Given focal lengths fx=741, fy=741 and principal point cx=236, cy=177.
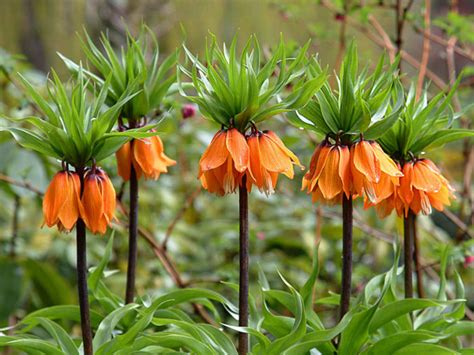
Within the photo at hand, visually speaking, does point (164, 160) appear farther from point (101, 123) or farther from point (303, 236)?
point (303, 236)

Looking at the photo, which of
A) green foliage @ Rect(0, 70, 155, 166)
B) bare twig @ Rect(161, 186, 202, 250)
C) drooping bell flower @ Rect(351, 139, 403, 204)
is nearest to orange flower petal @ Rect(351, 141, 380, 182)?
drooping bell flower @ Rect(351, 139, 403, 204)

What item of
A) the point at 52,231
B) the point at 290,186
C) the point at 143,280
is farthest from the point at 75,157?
the point at 290,186

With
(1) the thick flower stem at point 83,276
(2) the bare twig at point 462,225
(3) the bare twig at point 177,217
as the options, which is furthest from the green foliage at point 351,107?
(2) the bare twig at point 462,225

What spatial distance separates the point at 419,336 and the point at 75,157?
47 cm

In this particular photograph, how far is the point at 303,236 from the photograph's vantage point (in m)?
2.44

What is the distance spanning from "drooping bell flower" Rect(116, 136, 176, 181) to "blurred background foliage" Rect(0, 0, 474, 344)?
0.23 metres

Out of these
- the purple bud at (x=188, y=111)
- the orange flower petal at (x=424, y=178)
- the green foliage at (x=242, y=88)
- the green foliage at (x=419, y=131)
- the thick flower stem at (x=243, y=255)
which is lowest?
the thick flower stem at (x=243, y=255)

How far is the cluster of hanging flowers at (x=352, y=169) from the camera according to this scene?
2.87 ft

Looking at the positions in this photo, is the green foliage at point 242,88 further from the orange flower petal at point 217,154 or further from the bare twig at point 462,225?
the bare twig at point 462,225

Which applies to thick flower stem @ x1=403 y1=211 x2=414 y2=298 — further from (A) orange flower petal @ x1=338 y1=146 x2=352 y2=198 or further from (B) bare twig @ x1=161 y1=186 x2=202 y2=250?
(B) bare twig @ x1=161 y1=186 x2=202 y2=250

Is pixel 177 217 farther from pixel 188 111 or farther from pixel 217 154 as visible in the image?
pixel 217 154

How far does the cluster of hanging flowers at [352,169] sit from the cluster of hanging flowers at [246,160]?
4 cm

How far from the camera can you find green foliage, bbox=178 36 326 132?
2.80ft

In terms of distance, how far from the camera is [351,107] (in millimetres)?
875
